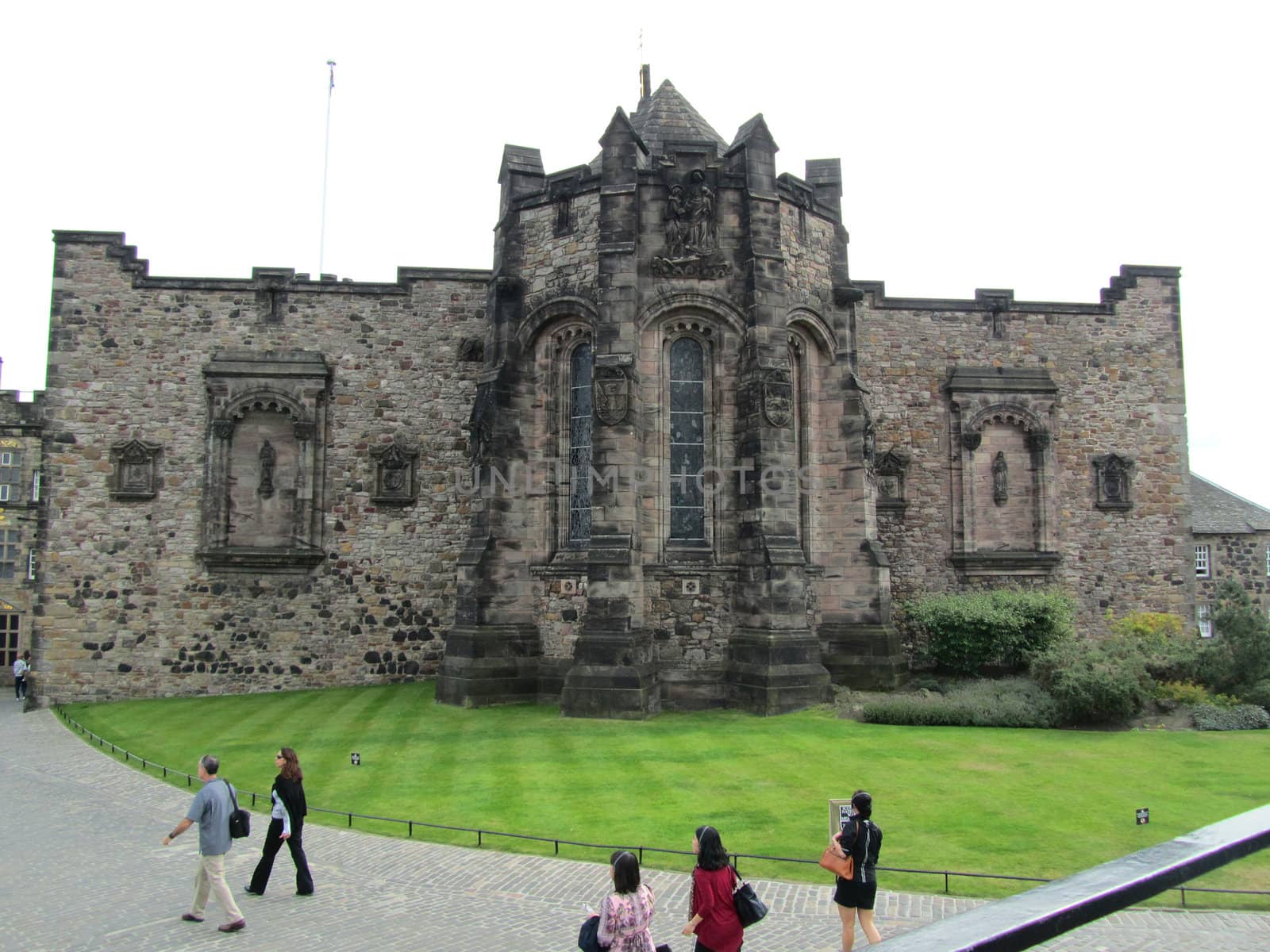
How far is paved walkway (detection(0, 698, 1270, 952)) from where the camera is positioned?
7707 mm

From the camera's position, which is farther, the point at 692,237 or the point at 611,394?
the point at 692,237

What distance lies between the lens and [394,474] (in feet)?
79.8

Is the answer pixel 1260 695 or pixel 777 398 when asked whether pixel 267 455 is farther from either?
pixel 1260 695

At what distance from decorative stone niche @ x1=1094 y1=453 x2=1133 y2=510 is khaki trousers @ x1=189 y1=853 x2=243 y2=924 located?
24.4 metres

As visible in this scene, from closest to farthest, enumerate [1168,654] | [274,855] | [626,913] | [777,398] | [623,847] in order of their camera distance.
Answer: [626,913]
[274,855]
[623,847]
[777,398]
[1168,654]

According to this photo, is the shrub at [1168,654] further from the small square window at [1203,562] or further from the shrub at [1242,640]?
the small square window at [1203,562]

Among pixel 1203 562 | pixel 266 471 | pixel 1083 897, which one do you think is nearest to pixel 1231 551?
pixel 1203 562

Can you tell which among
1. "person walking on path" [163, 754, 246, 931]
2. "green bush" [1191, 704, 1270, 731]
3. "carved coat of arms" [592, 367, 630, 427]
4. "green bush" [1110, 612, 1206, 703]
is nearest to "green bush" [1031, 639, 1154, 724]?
"green bush" [1110, 612, 1206, 703]

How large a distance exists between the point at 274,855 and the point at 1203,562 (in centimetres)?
3513

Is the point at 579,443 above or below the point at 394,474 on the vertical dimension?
above

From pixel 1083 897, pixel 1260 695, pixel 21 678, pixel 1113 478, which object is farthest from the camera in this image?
pixel 21 678

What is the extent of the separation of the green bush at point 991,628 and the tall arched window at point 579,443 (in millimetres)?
8478

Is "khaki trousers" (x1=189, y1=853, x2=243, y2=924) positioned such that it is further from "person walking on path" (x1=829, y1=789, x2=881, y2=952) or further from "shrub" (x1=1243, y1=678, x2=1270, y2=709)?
"shrub" (x1=1243, y1=678, x2=1270, y2=709)

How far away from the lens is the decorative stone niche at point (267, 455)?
23750mm
